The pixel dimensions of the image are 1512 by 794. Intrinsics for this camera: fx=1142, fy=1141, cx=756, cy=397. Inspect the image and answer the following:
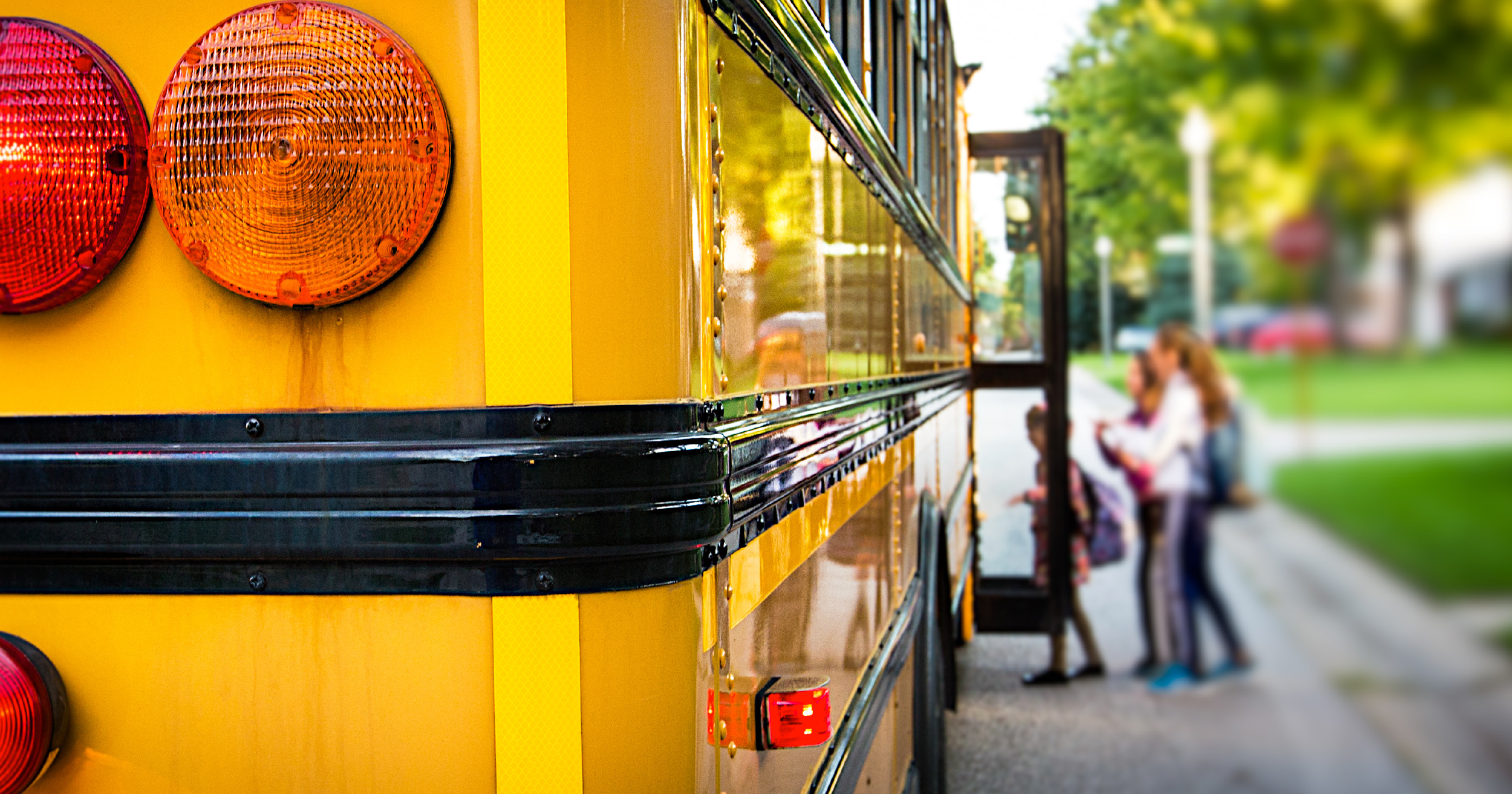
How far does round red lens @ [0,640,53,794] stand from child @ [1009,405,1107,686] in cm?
519

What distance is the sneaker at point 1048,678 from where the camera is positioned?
5.70 metres

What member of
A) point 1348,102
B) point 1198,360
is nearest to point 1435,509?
point 1348,102

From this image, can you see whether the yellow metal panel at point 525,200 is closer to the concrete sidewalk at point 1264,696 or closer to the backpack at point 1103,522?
the concrete sidewalk at point 1264,696

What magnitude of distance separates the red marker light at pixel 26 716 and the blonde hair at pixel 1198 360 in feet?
14.2

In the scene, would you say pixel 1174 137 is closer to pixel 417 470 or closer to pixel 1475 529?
pixel 1475 529

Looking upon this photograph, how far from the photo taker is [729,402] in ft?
3.84

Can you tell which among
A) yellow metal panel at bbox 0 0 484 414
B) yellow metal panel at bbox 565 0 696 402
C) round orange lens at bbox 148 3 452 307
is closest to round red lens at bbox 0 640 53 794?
yellow metal panel at bbox 0 0 484 414

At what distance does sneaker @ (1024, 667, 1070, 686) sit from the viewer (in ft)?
18.7

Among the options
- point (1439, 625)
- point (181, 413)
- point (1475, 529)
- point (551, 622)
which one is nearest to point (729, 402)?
point (551, 622)

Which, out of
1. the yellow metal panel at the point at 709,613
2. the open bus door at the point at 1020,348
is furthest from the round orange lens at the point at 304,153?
the open bus door at the point at 1020,348

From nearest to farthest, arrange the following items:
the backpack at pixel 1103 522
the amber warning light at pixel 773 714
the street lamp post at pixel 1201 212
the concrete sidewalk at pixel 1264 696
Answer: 1. the amber warning light at pixel 773 714
2. the concrete sidewalk at pixel 1264 696
3. the street lamp post at pixel 1201 212
4. the backpack at pixel 1103 522

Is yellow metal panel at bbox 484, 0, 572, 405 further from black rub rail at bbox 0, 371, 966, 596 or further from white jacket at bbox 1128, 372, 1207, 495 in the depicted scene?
white jacket at bbox 1128, 372, 1207, 495

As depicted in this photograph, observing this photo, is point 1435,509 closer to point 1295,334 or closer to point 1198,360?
point 1295,334

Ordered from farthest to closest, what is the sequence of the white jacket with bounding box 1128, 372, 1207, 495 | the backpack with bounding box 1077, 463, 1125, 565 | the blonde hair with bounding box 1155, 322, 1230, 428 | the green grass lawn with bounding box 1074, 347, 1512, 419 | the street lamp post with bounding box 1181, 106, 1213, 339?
the backpack with bounding box 1077, 463, 1125, 565 → the white jacket with bounding box 1128, 372, 1207, 495 → the blonde hair with bounding box 1155, 322, 1230, 428 → the street lamp post with bounding box 1181, 106, 1213, 339 → the green grass lawn with bounding box 1074, 347, 1512, 419
